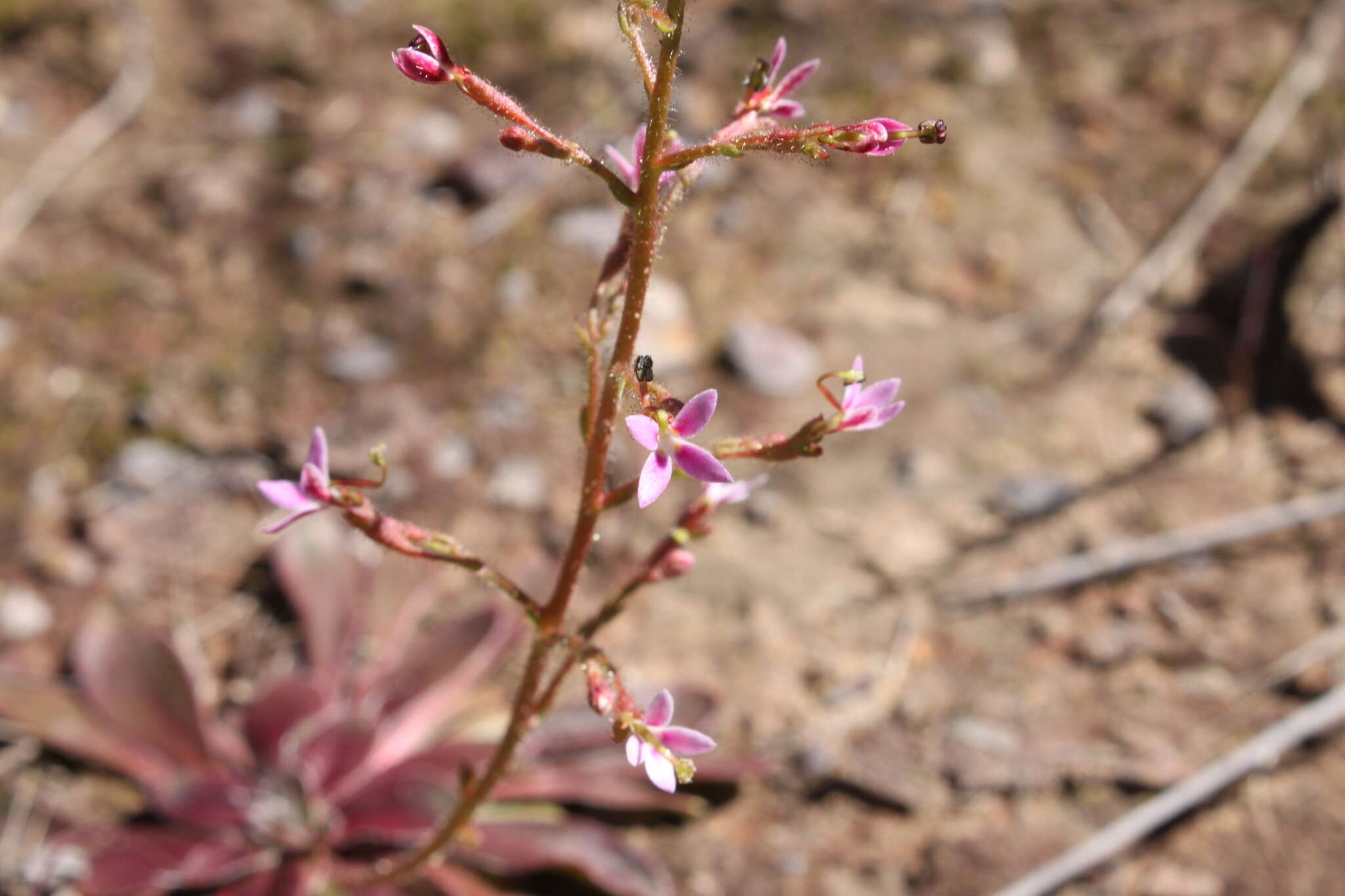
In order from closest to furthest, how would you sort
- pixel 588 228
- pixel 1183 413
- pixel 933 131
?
pixel 933 131 → pixel 1183 413 → pixel 588 228

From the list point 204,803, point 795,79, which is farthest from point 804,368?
point 204,803

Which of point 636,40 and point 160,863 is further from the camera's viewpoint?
point 160,863

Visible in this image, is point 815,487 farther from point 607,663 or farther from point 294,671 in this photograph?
point 607,663

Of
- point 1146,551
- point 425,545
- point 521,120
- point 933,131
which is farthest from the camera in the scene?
point 1146,551

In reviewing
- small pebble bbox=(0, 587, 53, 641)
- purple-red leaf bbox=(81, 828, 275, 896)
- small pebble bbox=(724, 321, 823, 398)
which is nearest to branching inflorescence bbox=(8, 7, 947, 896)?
purple-red leaf bbox=(81, 828, 275, 896)

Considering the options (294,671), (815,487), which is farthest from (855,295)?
(294,671)

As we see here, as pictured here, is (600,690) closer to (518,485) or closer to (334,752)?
(334,752)

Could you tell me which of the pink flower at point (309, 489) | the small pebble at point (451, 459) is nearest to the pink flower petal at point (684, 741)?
the pink flower at point (309, 489)

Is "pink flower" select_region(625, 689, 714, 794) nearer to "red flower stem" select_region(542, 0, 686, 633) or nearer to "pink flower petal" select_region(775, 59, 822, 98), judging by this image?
"red flower stem" select_region(542, 0, 686, 633)

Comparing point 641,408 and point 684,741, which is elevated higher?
point 641,408
